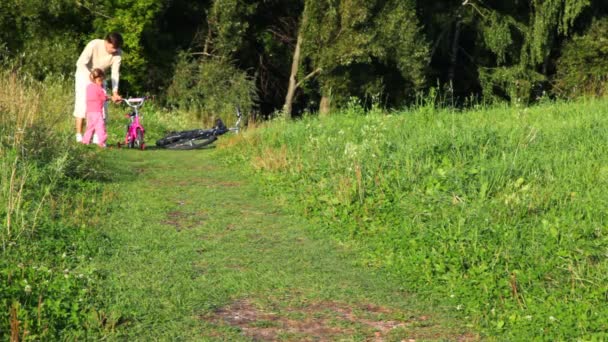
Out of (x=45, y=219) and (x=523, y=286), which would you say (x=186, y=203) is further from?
(x=523, y=286)

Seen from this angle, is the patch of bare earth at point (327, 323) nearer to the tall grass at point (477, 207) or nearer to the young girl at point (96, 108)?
the tall grass at point (477, 207)

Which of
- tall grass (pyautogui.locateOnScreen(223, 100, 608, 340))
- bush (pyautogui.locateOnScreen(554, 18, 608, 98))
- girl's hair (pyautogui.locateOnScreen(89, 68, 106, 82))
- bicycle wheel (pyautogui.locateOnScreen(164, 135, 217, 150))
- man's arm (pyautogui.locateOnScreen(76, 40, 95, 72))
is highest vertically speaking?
bush (pyautogui.locateOnScreen(554, 18, 608, 98))

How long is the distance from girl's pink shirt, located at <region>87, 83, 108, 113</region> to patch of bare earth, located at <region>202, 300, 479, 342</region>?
A: 9140 millimetres

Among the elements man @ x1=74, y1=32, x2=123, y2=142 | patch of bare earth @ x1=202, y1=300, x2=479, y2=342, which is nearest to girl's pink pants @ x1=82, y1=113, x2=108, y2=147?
man @ x1=74, y1=32, x2=123, y2=142

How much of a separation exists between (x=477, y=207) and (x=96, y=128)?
Result: 8784mm

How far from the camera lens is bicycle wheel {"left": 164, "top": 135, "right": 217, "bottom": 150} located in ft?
55.1

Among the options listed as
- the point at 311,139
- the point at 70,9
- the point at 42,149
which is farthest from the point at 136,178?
the point at 70,9

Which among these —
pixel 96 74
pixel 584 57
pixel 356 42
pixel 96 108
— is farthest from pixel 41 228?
pixel 584 57

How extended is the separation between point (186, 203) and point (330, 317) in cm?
438

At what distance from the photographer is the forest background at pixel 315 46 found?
104 feet

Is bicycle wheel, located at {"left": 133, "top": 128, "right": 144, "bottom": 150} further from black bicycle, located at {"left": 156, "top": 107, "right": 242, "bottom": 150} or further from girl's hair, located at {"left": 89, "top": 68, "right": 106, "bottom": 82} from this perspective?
girl's hair, located at {"left": 89, "top": 68, "right": 106, "bottom": 82}

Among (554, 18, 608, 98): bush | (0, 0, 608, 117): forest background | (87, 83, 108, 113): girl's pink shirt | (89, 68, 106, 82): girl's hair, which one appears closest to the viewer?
(87, 83, 108, 113): girl's pink shirt

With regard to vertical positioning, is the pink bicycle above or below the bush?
below

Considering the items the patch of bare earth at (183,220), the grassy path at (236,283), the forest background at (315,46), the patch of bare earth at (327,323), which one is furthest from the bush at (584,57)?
the patch of bare earth at (327,323)
